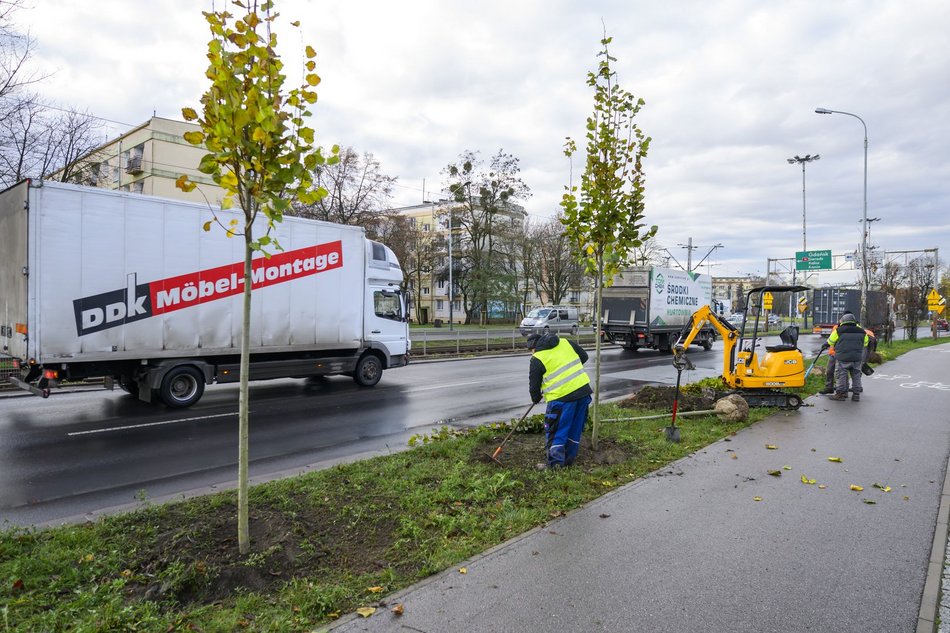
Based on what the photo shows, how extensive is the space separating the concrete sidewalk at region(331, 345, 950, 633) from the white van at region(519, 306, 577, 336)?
2653 centimetres

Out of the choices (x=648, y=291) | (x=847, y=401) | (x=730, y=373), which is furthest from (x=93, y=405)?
(x=648, y=291)

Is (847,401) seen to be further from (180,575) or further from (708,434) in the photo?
(180,575)

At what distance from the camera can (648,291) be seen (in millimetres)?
23797

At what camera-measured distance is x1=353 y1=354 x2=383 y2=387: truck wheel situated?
13172 mm

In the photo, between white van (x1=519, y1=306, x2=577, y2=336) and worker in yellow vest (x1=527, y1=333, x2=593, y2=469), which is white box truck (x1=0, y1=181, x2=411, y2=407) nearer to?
worker in yellow vest (x1=527, y1=333, x2=593, y2=469)

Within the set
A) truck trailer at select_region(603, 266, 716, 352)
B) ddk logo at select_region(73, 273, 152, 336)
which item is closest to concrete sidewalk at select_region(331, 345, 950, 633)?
ddk logo at select_region(73, 273, 152, 336)

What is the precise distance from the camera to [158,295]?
985 centimetres

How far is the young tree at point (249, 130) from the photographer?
346cm

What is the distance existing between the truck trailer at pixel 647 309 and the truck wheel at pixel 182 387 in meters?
16.9

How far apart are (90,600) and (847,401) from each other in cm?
1226

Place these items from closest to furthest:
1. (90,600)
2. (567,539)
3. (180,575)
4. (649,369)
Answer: (90,600)
(180,575)
(567,539)
(649,369)

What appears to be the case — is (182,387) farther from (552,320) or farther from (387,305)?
(552,320)

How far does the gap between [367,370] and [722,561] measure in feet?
34.0

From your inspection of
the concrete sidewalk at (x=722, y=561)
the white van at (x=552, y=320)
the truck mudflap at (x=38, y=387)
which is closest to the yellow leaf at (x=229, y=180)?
the concrete sidewalk at (x=722, y=561)
